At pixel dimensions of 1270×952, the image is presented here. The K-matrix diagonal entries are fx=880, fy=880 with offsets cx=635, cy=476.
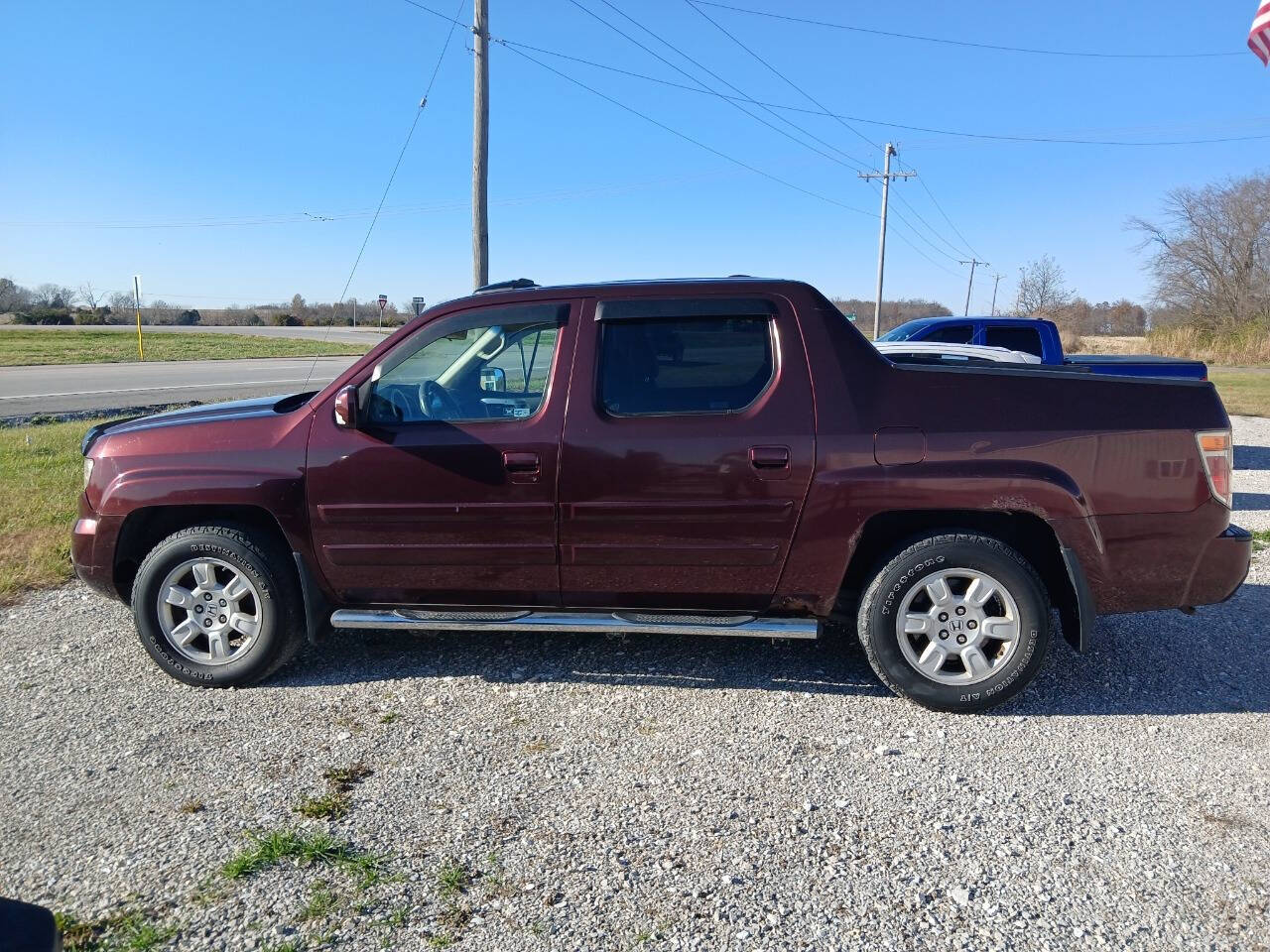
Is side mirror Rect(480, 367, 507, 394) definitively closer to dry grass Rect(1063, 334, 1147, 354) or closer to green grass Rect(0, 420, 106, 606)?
green grass Rect(0, 420, 106, 606)

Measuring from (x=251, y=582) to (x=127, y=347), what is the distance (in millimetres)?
36195

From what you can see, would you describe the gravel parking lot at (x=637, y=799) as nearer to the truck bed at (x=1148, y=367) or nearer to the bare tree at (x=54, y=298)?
the truck bed at (x=1148, y=367)

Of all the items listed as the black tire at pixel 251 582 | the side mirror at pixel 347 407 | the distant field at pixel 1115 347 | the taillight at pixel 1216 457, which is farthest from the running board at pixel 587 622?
the distant field at pixel 1115 347

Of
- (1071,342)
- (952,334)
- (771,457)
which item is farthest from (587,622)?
(1071,342)

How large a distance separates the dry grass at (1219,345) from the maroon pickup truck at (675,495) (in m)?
37.1

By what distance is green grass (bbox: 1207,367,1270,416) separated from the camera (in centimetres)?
1750

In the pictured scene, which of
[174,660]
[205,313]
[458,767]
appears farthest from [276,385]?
[205,313]

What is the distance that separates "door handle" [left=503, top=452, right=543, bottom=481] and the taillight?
9.38ft

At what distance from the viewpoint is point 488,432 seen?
402 cm

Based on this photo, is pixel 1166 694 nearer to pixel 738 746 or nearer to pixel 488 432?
pixel 738 746

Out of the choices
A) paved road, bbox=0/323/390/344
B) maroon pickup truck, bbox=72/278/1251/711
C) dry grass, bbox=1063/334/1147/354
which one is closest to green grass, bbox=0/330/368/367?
paved road, bbox=0/323/390/344

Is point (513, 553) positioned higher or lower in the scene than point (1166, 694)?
higher

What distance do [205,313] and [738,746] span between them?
76.8 meters

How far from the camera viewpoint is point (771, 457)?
3848 millimetres
